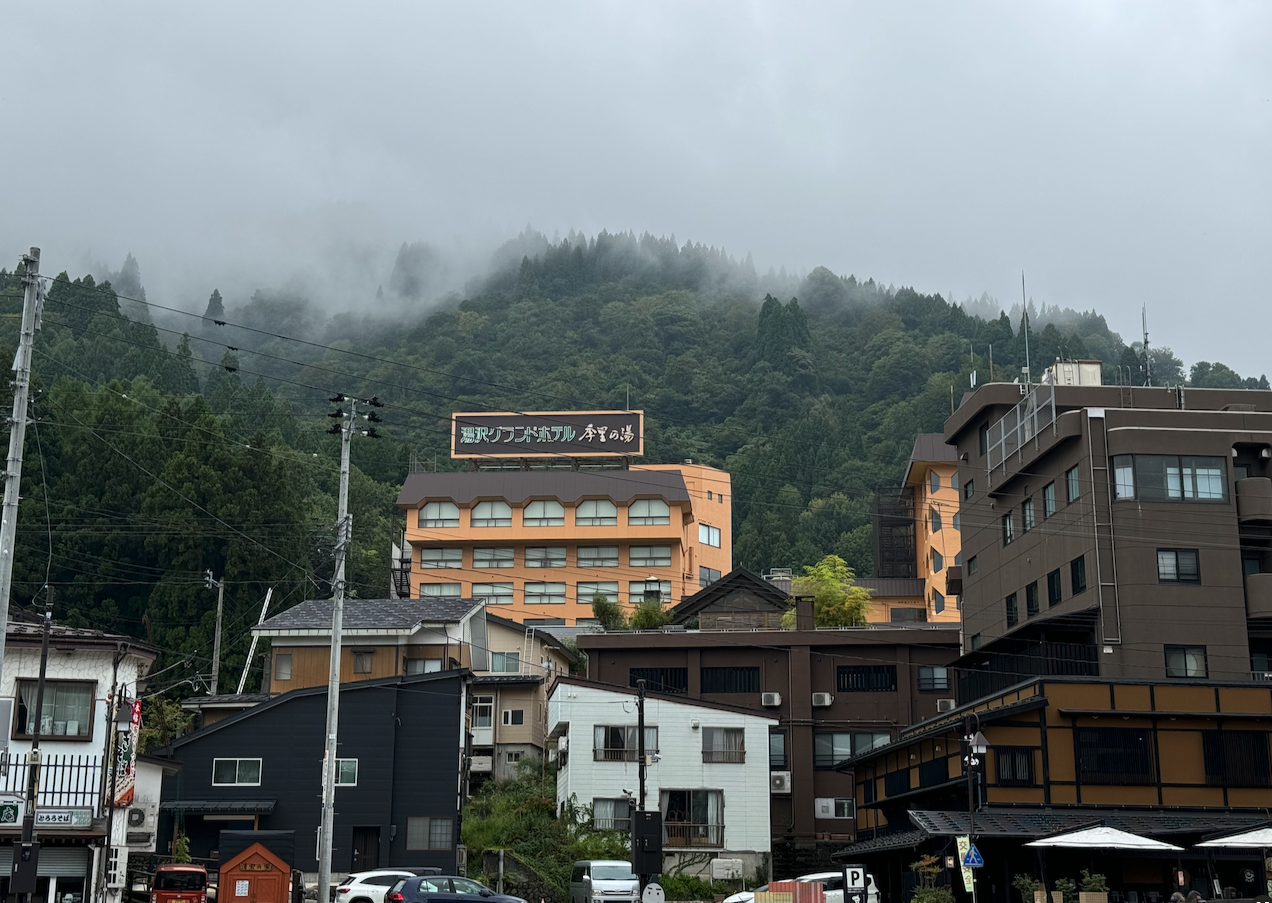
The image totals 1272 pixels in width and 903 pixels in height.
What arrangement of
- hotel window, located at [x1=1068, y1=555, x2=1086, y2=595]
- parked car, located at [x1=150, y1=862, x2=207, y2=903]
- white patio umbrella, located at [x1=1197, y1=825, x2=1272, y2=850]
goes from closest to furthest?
1. white patio umbrella, located at [x1=1197, y1=825, x2=1272, y2=850]
2. parked car, located at [x1=150, y1=862, x2=207, y2=903]
3. hotel window, located at [x1=1068, y1=555, x2=1086, y2=595]

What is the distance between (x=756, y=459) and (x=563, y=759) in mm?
80718

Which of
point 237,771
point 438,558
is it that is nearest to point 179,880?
point 237,771

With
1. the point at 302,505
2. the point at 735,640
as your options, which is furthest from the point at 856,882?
the point at 302,505

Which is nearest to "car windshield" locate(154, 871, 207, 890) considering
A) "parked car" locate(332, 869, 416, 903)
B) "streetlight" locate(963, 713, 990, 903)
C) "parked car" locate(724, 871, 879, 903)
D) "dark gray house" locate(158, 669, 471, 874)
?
"parked car" locate(332, 869, 416, 903)

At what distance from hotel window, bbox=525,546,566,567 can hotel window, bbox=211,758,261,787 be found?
4756 cm

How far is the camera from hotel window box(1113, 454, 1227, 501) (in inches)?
1935

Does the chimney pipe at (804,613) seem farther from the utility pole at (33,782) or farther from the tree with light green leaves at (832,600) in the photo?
the utility pole at (33,782)

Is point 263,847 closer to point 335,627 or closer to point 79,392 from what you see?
point 335,627

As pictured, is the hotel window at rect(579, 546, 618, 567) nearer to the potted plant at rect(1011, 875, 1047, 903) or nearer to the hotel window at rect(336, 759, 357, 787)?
the hotel window at rect(336, 759, 357, 787)

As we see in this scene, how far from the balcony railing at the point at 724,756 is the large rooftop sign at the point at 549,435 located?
46851 millimetres

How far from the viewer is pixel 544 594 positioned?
9594 centimetres

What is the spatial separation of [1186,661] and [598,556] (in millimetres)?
53165

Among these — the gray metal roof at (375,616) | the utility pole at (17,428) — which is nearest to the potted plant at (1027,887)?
the utility pole at (17,428)

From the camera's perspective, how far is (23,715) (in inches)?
1291
